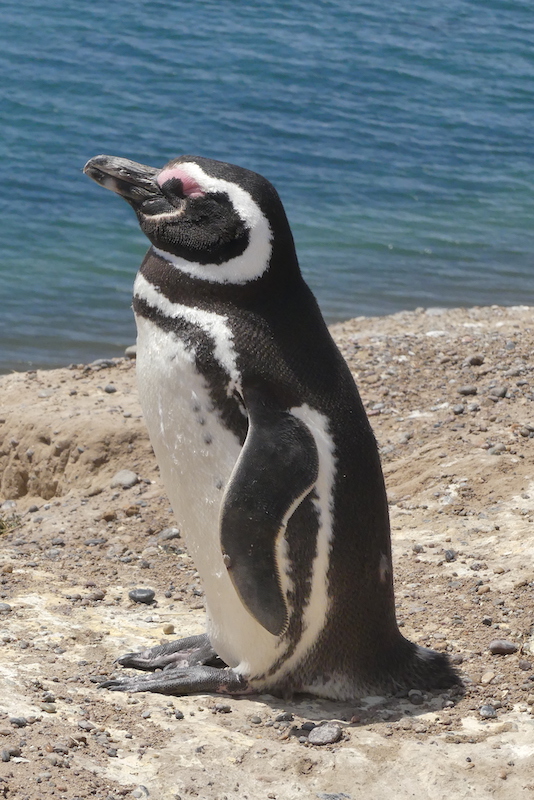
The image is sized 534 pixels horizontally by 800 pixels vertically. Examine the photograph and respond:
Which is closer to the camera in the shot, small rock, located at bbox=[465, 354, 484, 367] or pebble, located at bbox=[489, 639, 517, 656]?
pebble, located at bbox=[489, 639, 517, 656]

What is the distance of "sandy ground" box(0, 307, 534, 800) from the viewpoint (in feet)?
10.2

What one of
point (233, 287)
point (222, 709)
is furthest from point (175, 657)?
point (233, 287)

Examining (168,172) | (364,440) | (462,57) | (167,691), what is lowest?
(167,691)

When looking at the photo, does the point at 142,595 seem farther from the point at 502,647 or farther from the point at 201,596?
the point at 502,647

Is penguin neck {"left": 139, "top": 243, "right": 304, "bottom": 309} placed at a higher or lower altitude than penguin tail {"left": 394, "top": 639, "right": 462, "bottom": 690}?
higher

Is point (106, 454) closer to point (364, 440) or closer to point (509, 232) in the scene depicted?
point (364, 440)

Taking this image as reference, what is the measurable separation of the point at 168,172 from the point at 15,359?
636 cm


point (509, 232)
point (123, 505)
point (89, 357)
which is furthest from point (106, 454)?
point (509, 232)

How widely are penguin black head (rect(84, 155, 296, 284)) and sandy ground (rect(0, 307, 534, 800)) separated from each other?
146cm

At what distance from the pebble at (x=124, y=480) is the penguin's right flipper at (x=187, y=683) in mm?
2323

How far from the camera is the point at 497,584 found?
14.5 ft

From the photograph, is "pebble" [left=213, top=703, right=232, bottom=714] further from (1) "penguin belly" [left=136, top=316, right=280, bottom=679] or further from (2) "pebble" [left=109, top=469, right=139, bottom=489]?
(2) "pebble" [left=109, top=469, right=139, bottom=489]

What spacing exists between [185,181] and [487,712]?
2001mm

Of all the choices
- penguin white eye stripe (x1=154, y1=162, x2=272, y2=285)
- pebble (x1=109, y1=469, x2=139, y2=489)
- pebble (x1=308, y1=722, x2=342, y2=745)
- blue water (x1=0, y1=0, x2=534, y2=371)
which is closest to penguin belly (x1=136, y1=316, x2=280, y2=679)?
penguin white eye stripe (x1=154, y1=162, x2=272, y2=285)
